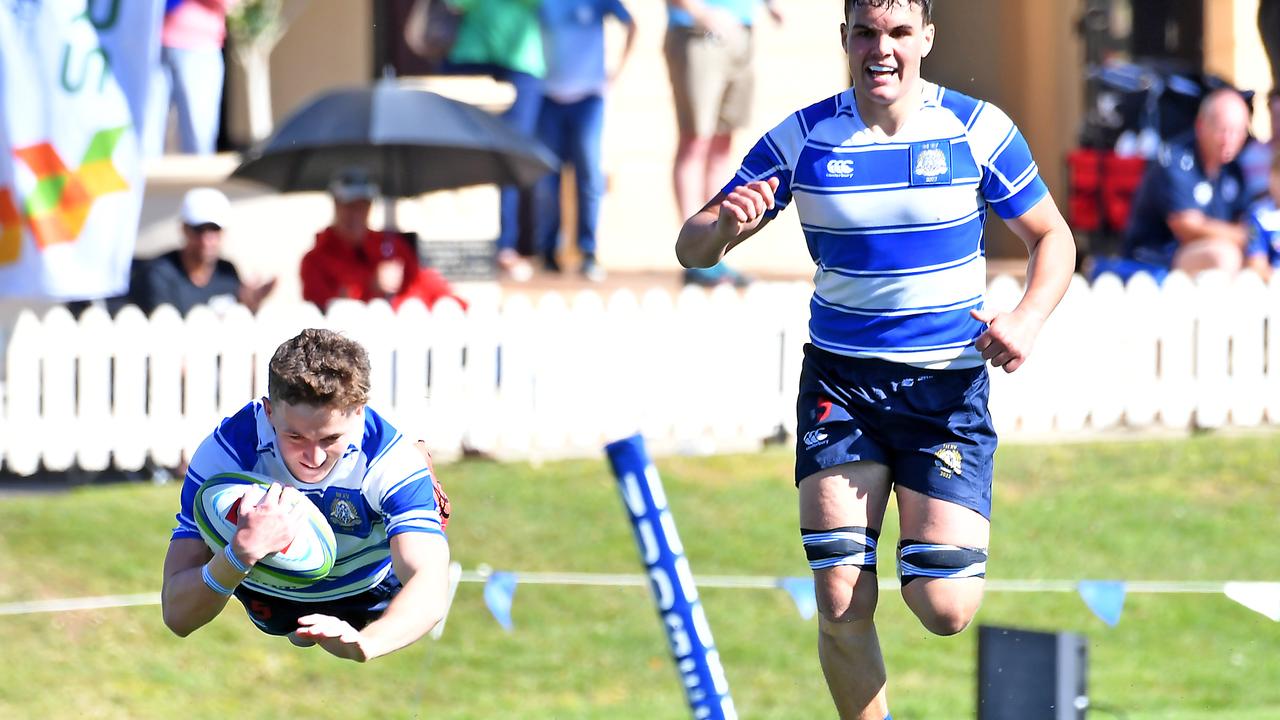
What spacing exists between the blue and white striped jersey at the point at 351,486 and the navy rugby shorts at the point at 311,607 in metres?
0.06

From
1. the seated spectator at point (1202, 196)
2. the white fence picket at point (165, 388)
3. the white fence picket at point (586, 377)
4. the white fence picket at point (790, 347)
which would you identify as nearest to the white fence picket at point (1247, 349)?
the seated spectator at point (1202, 196)

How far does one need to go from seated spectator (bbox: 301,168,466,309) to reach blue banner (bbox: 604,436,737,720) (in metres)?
5.42

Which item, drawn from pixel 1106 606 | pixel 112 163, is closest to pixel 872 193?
pixel 1106 606

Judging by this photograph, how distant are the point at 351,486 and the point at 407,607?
40 centimetres

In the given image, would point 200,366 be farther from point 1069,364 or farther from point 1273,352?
point 1273,352

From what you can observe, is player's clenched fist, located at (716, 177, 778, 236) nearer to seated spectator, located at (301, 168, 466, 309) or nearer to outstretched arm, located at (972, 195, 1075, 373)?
outstretched arm, located at (972, 195, 1075, 373)

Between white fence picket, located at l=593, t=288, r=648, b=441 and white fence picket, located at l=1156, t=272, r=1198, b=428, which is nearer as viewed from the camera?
white fence picket, located at l=593, t=288, r=648, b=441

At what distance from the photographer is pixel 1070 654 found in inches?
211

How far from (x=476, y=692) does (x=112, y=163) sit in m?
2.81

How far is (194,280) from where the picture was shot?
10.7 m

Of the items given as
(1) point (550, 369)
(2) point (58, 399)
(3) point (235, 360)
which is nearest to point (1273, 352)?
(1) point (550, 369)

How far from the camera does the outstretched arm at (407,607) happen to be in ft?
16.0

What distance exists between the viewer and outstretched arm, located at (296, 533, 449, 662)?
487cm

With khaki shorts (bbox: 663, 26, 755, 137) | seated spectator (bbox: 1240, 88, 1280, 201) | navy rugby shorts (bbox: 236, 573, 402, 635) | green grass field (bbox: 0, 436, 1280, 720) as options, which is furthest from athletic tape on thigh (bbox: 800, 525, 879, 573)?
seated spectator (bbox: 1240, 88, 1280, 201)
